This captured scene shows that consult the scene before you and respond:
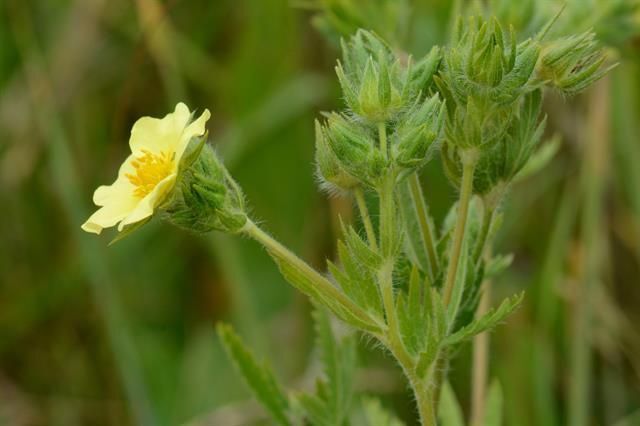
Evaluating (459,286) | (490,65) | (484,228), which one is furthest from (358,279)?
(490,65)

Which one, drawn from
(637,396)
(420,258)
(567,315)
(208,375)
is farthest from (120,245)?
(420,258)

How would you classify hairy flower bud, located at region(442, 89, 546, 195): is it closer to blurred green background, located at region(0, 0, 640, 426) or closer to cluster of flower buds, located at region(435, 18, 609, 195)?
cluster of flower buds, located at region(435, 18, 609, 195)

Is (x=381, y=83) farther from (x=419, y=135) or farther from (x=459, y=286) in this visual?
(x=459, y=286)

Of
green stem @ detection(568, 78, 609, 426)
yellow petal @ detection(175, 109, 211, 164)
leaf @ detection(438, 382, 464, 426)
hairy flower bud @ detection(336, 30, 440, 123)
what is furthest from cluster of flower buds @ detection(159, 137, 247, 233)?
green stem @ detection(568, 78, 609, 426)

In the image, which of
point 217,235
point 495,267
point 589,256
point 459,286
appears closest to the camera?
point 459,286

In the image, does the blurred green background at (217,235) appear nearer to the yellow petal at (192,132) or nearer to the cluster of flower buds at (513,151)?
the cluster of flower buds at (513,151)

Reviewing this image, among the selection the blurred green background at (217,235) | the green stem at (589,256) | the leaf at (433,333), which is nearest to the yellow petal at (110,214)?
the leaf at (433,333)

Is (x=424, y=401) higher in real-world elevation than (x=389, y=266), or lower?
lower
